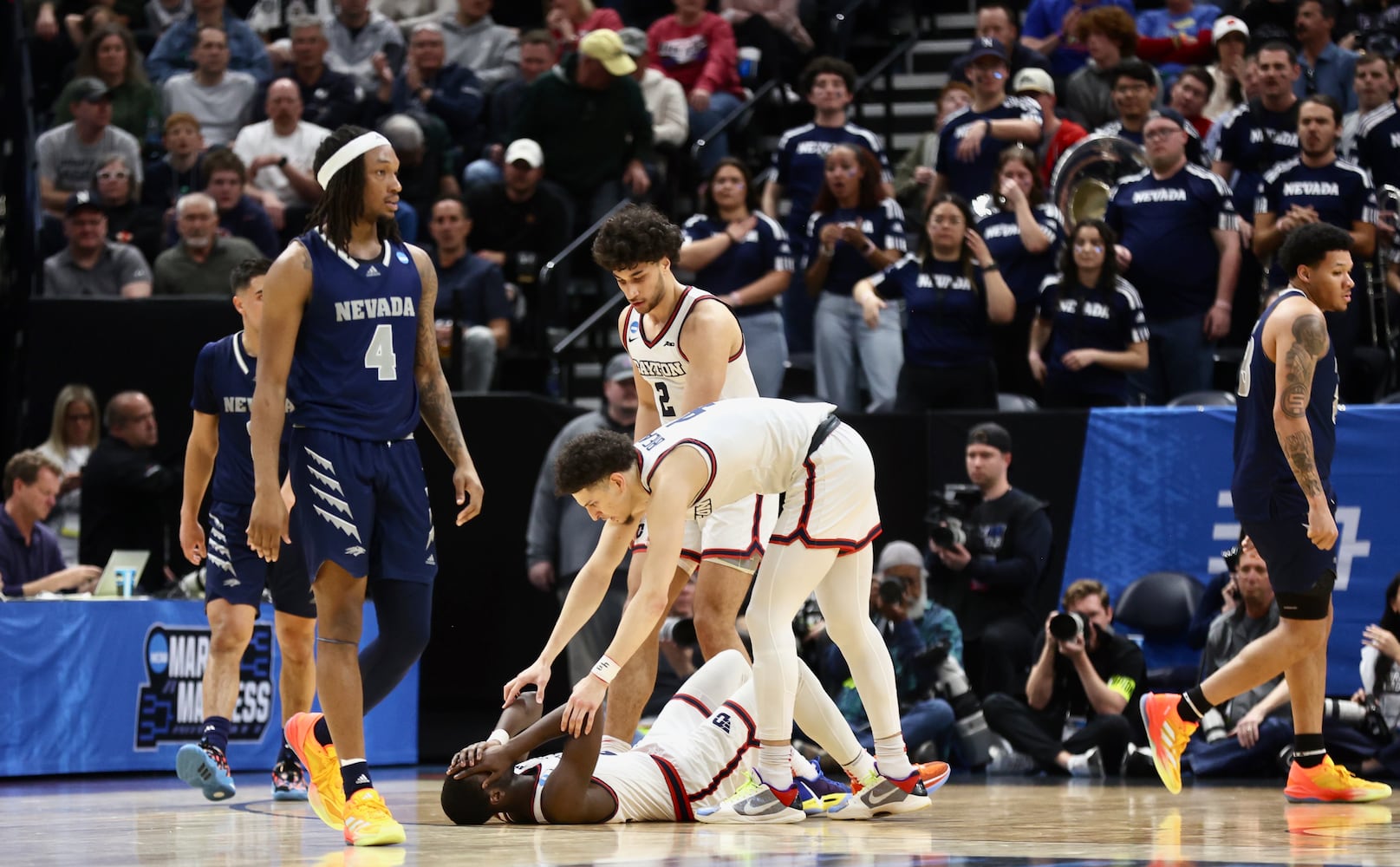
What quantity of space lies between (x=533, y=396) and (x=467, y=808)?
17.1 feet

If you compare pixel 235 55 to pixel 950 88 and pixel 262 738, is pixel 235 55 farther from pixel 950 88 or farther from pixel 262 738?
pixel 262 738

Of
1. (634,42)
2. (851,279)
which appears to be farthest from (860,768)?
(634,42)

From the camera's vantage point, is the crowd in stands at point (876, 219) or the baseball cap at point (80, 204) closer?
the crowd in stands at point (876, 219)

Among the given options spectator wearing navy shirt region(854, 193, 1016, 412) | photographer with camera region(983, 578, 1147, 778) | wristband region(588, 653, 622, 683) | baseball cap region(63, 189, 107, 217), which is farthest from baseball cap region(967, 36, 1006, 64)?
wristband region(588, 653, 622, 683)

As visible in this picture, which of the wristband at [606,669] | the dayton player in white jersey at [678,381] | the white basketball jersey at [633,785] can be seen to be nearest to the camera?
the wristband at [606,669]

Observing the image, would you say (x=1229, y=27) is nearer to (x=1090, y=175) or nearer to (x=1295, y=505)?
(x=1090, y=175)

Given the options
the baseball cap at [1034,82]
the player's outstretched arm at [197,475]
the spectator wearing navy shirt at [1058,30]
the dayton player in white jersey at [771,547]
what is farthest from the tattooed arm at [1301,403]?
the spectator wearing navy shirt at [1058,30]

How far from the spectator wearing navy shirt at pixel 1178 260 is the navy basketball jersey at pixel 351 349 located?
6439 millimetres

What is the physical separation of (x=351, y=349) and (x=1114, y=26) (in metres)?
8.75

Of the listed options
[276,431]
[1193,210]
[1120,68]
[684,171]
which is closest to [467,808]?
[276,431]

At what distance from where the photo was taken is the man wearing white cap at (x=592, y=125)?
14078 millimetres

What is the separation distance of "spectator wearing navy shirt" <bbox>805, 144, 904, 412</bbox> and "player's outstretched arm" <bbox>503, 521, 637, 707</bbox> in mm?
5898

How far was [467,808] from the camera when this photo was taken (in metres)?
6.96

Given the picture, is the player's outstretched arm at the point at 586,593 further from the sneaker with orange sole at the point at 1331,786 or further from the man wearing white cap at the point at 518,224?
the man wearing white cap at the point at 518,224
